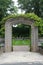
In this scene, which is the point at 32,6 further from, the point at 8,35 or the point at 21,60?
the point at 21,60

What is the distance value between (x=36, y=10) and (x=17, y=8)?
4676 mm

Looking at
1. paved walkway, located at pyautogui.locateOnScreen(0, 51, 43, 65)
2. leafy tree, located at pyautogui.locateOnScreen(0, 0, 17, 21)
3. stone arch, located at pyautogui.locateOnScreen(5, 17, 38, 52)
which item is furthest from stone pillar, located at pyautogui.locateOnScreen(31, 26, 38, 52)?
leafy tree, located at pyautogui.locateOnScreen(0, 0, 17, 21)

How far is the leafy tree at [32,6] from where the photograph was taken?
56188 millimetres

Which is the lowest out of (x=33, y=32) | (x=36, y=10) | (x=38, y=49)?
(x=38, y=49)

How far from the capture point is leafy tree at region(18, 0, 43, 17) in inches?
2212

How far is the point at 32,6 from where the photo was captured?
57750 mm

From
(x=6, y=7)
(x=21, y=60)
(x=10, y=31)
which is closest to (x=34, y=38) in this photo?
(x=10, y=31)

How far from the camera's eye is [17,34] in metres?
53.1

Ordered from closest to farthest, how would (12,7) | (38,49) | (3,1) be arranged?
(38,49), (3,1), (12,7)

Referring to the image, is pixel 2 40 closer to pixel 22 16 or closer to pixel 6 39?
pixel 6 39

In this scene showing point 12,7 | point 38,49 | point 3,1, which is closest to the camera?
point 38,49

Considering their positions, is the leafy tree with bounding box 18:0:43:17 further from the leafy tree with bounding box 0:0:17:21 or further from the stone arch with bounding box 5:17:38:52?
the stone arch with bounding box 5:17:38:52

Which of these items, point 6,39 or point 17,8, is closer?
point 6,39

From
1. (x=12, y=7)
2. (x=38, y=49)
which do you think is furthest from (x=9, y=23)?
(x=12, y=7)
